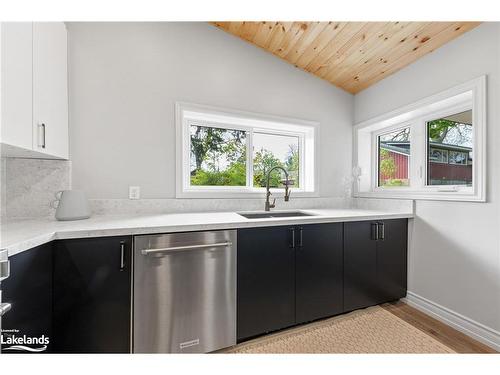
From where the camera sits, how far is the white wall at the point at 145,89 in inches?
67.7

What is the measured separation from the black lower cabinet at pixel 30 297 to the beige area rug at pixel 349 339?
104 cm

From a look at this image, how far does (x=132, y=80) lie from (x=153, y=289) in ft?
5.34

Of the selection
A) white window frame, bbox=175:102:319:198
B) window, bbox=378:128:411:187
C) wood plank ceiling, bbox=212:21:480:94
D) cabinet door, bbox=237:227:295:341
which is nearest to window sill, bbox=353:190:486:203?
window, bbox=378:128:411:187

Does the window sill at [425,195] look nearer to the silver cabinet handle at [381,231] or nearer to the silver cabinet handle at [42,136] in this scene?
the silver cabinet handle at [381,231]

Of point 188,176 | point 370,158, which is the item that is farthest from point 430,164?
point 188,176

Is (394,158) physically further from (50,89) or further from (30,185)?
(30,185)

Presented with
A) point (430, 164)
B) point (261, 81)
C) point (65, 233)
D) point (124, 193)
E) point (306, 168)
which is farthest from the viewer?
point (306, 168)

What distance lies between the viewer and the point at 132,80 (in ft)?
6.00

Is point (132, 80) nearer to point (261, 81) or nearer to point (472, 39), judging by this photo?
point (261, 81)

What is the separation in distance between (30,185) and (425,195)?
10.4 feet

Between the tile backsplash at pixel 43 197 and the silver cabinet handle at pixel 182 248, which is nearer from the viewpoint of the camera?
the silver cabinet handle at pixel 182 248

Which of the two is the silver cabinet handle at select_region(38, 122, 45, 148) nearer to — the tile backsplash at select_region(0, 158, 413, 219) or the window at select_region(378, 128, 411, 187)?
the tile backsplash at select_region(0, 158, 413, 219)

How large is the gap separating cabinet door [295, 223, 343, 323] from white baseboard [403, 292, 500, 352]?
0.83 meters
